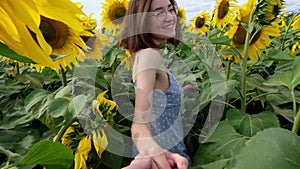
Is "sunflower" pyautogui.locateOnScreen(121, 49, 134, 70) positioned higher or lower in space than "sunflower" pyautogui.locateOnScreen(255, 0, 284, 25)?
lower

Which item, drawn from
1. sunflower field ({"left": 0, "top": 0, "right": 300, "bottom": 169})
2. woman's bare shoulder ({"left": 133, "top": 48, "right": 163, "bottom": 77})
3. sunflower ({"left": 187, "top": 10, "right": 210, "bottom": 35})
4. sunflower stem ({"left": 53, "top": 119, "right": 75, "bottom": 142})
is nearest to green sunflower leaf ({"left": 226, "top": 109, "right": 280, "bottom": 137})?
sunflower field ({"left": 0, "top": 0, "right": 300, "bottom": 169})

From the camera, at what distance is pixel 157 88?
3.91 ft

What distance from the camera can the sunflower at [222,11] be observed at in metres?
1.96

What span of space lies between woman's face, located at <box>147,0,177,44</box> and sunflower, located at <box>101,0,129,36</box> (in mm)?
912

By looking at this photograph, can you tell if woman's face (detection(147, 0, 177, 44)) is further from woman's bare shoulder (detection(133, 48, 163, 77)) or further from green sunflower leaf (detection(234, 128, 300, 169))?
green sunflower leaf (detection(234, 128, 300, 169))

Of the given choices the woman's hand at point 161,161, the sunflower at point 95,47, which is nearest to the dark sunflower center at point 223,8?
the sunflower at point 95,47

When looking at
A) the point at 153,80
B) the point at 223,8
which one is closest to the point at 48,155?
the point at 153,80

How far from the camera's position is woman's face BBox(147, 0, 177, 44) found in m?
1.17

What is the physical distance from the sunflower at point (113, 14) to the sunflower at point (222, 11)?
1.42ft

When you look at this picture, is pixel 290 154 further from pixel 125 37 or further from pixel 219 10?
pixel 219 10

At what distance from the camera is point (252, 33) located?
5.41 feet

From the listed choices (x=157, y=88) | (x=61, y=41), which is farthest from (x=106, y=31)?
(x=157, y=88)

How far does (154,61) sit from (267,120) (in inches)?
14.2

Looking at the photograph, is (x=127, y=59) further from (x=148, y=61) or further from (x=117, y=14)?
(x=117, y=14)
